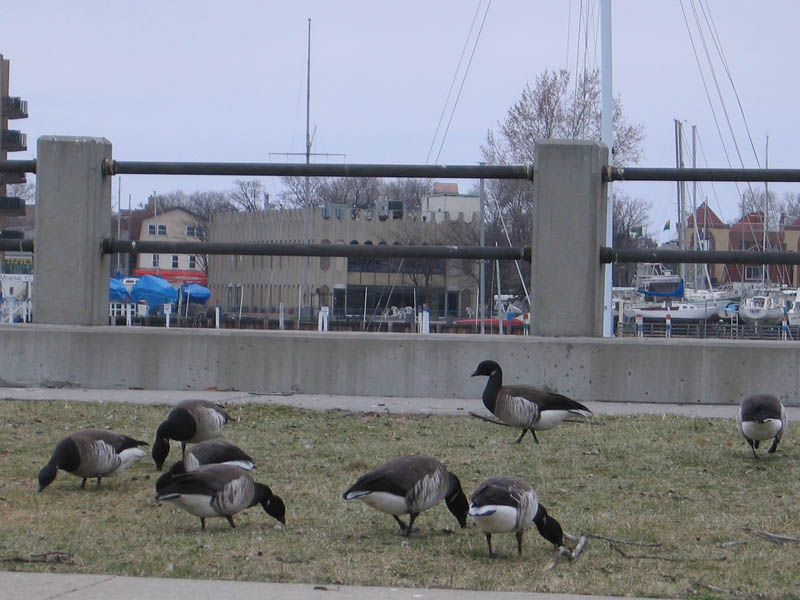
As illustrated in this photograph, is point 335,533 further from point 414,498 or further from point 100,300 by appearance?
point 100,300

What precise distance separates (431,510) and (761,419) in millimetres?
2430

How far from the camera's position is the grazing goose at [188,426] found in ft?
23.1

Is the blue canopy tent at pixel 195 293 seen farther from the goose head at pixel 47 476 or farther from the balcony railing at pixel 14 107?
the goose head at pixel 47 476

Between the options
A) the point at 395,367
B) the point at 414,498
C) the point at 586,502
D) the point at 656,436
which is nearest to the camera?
the point at 414,498

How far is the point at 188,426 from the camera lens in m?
7.04

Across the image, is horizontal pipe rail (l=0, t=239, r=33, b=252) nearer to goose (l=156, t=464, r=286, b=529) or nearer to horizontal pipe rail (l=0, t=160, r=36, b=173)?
horizontal pipe rail (l=0, t=160, r=36, b=173)

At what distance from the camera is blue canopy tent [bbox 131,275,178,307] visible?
4150 centimetres

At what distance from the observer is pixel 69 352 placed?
9789 mm

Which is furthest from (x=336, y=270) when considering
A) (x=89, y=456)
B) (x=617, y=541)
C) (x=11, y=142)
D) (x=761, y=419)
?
(x=617, y=541)

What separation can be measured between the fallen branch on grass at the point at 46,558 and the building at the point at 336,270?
624 centimetres

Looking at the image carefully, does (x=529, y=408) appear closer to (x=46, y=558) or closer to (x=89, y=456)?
(x=89, y=456)

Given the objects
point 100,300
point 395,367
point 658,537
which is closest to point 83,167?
point 100,300

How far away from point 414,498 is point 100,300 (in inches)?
219

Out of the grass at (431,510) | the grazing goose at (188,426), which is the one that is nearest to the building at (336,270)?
the grass at (431,510)
